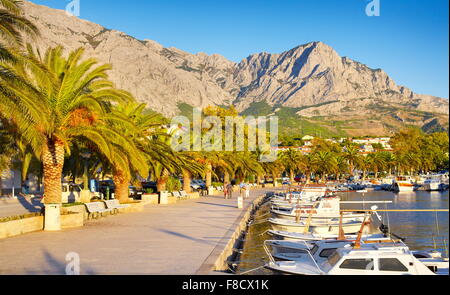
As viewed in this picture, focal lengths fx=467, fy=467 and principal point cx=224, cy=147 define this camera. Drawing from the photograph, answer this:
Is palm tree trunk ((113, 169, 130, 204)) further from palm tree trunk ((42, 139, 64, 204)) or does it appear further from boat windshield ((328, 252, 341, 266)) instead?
boat windshield ((328, 252, 341, 266))

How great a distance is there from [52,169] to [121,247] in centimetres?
684

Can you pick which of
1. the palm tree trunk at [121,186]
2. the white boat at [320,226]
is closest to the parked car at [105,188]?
the palm tree trunk at [121,186]

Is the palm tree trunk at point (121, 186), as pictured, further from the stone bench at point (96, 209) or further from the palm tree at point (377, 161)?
the palm tree at point (377, 161)

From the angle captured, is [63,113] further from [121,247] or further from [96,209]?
[121,247]

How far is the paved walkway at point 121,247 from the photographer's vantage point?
1019 cm

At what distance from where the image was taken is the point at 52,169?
18391mm

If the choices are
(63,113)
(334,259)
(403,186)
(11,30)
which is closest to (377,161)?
(403,186)

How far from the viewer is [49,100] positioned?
58.6 ft

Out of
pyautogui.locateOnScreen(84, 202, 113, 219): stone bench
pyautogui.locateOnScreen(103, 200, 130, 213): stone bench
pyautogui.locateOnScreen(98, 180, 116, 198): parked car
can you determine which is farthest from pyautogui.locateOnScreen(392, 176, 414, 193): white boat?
pyautogui.locateOnScreen(84, 202, 113, 219): stone bench

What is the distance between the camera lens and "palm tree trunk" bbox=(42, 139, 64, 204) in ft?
59.6
